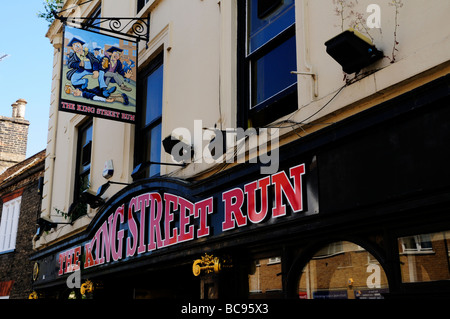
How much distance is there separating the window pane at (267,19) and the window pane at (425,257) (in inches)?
134

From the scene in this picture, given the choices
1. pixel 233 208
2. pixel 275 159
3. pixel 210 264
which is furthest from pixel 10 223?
pixel 275 159

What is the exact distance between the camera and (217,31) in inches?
330

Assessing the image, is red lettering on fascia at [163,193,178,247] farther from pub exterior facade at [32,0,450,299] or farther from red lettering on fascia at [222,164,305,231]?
red lettering on fascia at [222,164,305,231]

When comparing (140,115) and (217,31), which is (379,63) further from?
(140,115)

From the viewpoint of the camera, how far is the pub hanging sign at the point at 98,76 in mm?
9406

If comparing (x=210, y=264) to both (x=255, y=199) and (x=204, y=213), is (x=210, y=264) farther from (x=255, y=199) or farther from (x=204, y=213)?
(x=255, y=199)

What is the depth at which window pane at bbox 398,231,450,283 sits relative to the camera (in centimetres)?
468

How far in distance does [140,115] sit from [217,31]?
2.82 meters

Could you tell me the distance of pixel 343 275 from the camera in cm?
564

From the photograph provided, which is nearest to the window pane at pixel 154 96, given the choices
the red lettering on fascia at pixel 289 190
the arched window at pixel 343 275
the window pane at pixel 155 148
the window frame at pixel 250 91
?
the window pane at pixel 155 148

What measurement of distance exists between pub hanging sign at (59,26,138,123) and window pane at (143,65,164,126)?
0.47 m

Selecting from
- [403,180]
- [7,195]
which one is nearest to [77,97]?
[403,180]

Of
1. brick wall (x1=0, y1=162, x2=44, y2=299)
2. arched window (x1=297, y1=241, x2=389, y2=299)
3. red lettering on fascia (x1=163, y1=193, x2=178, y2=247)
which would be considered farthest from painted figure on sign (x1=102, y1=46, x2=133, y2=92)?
brick wall (x1=0, y1=162, x2=44, y2=299)

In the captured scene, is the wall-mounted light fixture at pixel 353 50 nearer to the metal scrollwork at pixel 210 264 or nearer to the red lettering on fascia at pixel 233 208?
the red lettering on fascia at pixel 233 208
